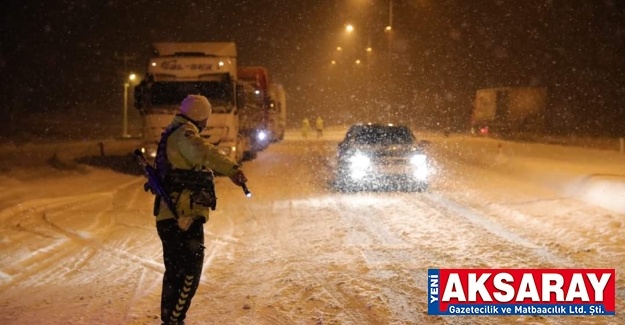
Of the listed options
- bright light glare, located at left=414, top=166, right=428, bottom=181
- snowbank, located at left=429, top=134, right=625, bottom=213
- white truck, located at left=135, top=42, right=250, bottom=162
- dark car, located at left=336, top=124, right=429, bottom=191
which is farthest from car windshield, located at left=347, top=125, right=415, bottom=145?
white truck, located at left=135, top=42, right=250, bottom=162

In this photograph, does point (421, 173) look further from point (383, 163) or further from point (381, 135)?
point (381, 135)

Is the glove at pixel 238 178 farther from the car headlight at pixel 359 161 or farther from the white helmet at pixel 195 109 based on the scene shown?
the car headlight at pixel 359 161

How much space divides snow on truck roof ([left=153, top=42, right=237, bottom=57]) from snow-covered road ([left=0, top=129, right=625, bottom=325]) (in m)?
4.66

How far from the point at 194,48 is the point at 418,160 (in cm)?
816

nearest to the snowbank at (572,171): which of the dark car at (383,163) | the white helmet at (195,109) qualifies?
the dark car at (383,163)

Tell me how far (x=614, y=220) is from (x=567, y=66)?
45.4 meters

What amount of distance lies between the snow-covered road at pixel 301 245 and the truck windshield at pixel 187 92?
9.22 ft

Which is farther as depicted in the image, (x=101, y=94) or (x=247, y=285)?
(x=101, y=94)

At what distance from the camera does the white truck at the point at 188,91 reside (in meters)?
16.1

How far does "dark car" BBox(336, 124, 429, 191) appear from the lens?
12711mm

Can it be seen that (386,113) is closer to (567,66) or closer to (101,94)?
(567,66)

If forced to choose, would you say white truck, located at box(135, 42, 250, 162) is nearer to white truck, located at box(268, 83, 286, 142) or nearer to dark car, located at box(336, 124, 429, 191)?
dark car, located at box(336, 124, 429, 191)

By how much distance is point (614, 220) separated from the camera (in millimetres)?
8992

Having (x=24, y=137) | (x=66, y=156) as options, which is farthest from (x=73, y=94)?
(x=66, y=156)
